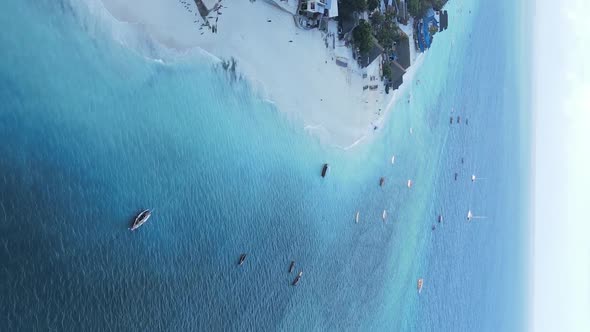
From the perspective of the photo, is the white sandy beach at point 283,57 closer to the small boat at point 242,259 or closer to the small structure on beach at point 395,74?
the small structure on beach at point 395,74

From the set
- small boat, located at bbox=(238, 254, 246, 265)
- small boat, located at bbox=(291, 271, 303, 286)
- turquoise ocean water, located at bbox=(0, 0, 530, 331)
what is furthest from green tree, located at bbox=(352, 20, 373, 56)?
small boat, located at bbox=(238, 254, 246, 265)

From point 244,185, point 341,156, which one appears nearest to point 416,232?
point 341,156

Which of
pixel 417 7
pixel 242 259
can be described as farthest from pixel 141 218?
pixel 417 7

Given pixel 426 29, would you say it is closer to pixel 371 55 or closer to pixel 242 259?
pixel 371 55

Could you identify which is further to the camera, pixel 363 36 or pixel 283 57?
pixel 363 36

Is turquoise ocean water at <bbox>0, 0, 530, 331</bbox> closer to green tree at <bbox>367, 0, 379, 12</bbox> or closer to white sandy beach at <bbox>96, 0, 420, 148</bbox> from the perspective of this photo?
white sandy beach at <bbox>96, 0, 420, 148</bbox>

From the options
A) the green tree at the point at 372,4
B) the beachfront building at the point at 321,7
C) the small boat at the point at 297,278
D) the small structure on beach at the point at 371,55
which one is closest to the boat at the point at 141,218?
the small boat at the point at 297,278
